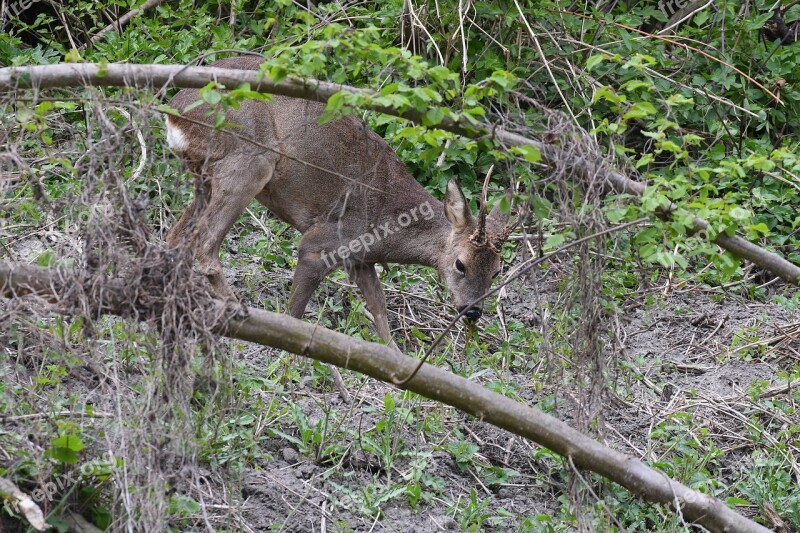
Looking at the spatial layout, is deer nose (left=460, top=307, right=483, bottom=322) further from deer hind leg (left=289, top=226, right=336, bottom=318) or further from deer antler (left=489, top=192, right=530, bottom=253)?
deer hind leg (left=289, top=226, right=336, bottom=318)

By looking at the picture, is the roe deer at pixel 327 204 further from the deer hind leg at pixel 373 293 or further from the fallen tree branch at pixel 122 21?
the fallen tree branch at pixel 122 21

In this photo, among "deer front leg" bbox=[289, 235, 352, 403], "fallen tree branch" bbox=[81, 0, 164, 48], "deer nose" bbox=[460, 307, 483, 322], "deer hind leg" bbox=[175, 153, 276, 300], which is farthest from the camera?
"fallen tree branch" bbox=[81, 0, 164, 48]

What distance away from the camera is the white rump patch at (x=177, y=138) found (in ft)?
23.6

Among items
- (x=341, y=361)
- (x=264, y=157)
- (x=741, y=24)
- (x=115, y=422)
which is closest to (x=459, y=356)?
(x=264, y=157)

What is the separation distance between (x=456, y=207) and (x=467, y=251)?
1.05ft

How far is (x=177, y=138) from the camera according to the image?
7219mm

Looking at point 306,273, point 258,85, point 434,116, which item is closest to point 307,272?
point 306,273

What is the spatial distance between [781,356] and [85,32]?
6.07 metres

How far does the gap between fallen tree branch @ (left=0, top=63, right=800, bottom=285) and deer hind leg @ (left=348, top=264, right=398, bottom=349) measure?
292 centimetres

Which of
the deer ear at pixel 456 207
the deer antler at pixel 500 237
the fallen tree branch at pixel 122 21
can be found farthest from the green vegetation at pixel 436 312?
the deer ear at pixel 456 207

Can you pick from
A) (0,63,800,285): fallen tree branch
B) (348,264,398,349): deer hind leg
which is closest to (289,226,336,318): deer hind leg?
(348,264,398,349): deer hind leg

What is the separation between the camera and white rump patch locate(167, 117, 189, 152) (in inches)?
283

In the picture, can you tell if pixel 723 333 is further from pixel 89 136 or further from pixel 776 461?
pixel 89 136

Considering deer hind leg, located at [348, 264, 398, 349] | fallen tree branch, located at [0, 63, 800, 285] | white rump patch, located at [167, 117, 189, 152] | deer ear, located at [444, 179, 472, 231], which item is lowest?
deer hind leg, located at [348, 264, 398, 349]
